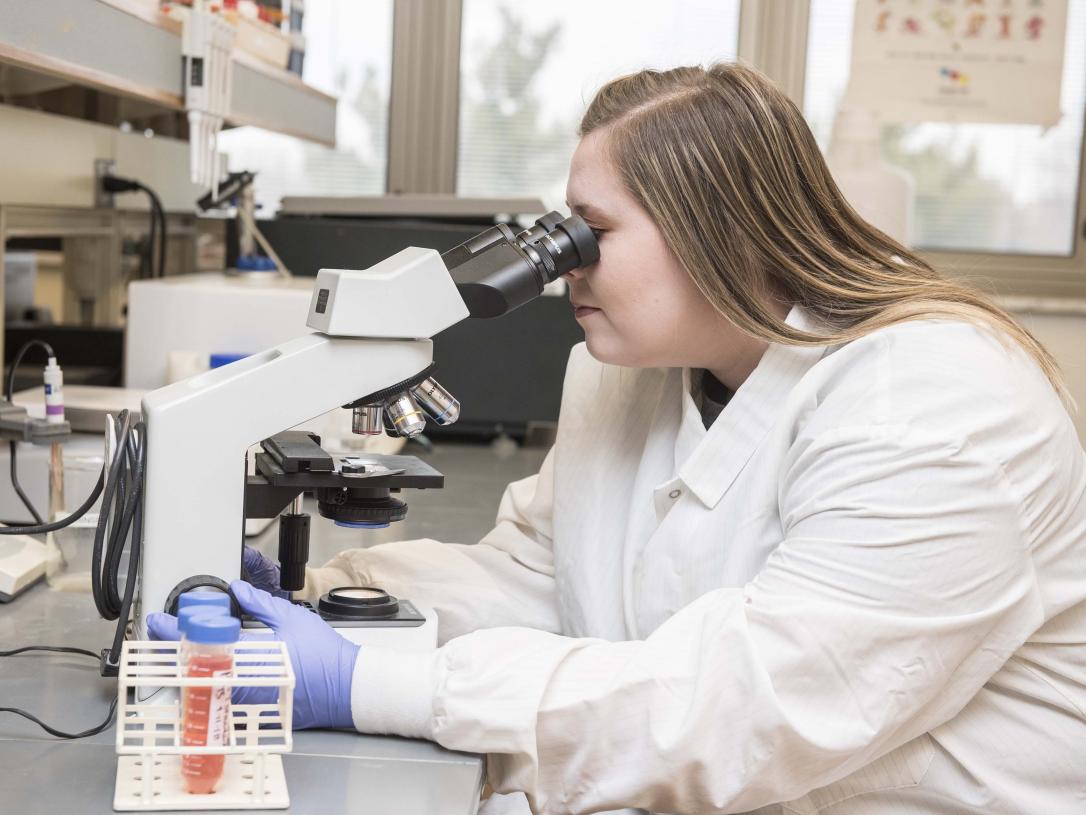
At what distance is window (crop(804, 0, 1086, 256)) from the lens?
3738 millimetres

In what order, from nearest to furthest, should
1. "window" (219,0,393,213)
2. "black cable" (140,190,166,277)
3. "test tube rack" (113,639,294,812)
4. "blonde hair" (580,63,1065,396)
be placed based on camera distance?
1. "test tube rack" (113,639,294,812)
2. "blonde hair" (580,63,1065,396)
3. "black cable" (140,190,166,277)
4. "window" (219,0,393,213)

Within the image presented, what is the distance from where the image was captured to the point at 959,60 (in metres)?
3.74

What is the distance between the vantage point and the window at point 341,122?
12.0 ft

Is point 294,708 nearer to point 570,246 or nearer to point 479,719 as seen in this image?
point 479,719

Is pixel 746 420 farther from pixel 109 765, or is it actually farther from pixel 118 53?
pixel 118 53

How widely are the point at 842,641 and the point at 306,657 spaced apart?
0.40 metres

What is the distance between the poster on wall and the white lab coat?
284cm

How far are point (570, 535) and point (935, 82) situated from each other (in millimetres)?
2928

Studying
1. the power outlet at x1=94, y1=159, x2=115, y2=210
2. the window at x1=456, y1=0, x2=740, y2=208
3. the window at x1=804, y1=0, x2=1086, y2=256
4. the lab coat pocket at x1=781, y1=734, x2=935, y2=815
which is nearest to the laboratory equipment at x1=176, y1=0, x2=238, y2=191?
the power outlet at x1=94, y1=159, x2=115, y2=210

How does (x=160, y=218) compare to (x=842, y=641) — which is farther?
(x=160, y=218)

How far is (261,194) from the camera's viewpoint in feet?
12.2

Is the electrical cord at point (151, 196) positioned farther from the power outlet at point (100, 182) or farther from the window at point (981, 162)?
the window at point (981, 162)

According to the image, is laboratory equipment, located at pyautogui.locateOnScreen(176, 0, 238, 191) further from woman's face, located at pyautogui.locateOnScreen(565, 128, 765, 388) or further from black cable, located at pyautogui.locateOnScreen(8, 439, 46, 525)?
woman's face, located at pyautogui.locateOnScreen(565, 128, 765, 388)

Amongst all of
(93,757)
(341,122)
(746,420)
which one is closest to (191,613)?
(93,757)
